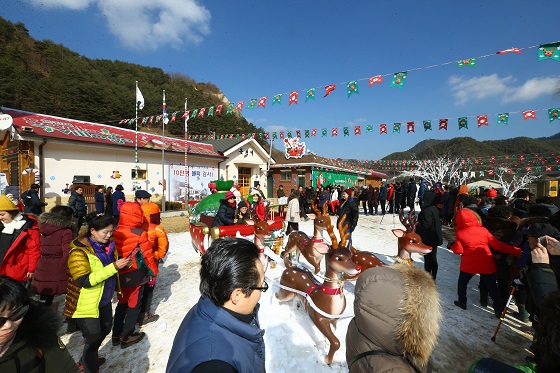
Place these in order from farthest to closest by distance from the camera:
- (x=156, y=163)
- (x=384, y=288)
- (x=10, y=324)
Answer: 1. (x=156, y=163)
2. (x=384, y=288)
3. (x=10, y=324)

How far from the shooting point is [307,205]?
13570 millimetres

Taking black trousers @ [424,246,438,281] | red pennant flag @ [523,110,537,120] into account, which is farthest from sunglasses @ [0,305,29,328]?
red pennant flag @ [523,110,537,120]

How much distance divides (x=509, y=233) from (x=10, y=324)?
5.41 meters

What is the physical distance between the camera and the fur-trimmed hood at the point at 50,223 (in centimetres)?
310

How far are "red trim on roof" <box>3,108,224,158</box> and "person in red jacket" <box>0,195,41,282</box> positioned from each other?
985cm

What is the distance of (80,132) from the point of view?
40.4ft

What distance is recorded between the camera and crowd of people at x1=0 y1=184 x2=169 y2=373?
1235 millimetres

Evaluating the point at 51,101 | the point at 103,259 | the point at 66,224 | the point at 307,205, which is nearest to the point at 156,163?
the point at 307,205

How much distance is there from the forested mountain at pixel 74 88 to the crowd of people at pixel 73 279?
18.7 meters

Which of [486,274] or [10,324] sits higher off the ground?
[10,324]

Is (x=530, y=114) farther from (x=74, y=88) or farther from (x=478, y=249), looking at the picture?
(x=74, y=88)

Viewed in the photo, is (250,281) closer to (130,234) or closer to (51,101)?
(130,234)

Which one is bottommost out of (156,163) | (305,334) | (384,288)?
(305,334)

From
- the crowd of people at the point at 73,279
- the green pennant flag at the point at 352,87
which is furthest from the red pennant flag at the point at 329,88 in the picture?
the crowd of people at the point at 73,279
